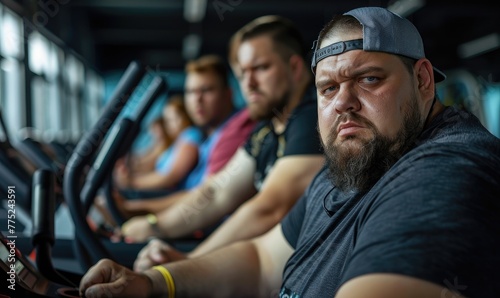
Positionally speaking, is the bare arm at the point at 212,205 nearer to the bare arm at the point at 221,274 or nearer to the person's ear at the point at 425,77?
the bare arm at the point at 221,274

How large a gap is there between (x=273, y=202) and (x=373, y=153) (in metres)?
1.00

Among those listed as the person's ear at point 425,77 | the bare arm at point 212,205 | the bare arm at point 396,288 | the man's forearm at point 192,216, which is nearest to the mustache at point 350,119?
the person's ear at point 425,77

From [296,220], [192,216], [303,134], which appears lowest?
[192,216]

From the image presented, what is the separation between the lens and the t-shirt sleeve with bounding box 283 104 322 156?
1.92 m

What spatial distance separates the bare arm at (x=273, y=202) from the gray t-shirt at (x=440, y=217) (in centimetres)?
96

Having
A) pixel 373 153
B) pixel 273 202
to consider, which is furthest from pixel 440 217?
pixel 273 202

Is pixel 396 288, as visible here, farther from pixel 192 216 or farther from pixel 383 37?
pixel 192 216

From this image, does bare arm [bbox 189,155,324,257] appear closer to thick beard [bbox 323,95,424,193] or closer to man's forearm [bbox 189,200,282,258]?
man's forearm [bbox 189,200,282,258]

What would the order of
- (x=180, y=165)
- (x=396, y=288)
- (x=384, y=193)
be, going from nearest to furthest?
(x=396, y=288) < (x=384, y=193) < (x=180, y=165)

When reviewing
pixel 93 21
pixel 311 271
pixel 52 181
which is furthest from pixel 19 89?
pixel 93 21

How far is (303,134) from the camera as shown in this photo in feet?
→ 6.37

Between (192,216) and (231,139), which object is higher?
(231,139)

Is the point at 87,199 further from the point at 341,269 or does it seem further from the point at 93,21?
the point at 93,21

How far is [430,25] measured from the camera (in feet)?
40.9
